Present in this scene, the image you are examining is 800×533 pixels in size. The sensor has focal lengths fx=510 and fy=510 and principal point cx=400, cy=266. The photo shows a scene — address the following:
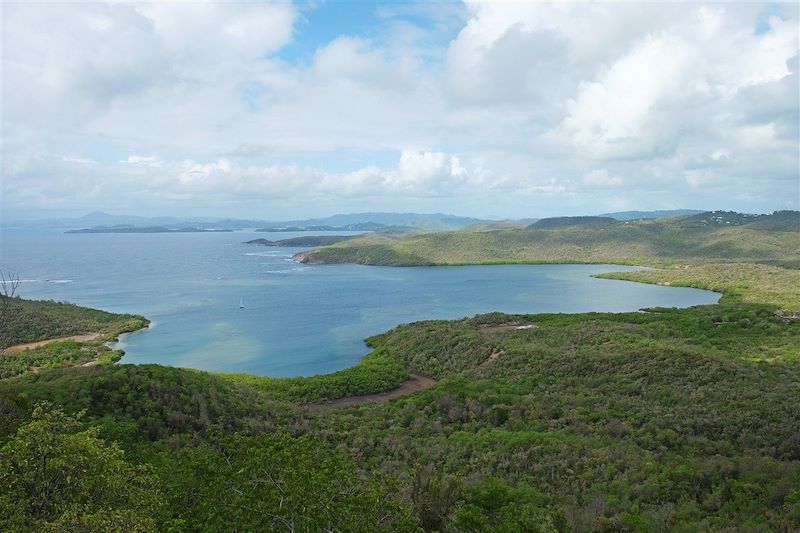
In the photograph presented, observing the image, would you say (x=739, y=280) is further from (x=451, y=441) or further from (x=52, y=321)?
(x=52, y=321)

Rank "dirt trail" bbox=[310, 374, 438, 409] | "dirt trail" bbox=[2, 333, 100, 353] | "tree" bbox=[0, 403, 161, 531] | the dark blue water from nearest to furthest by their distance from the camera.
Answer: "tree" bbox=[0, 403, 161, 531] < "dirt trail" bbox=[310, 374, 438, 409] < "dirt trail" bbox=[2, 333, 100, 353] < the dark blue water

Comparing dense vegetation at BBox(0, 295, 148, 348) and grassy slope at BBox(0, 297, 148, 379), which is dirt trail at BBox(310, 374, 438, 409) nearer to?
grassy slope at BBox(0, 297, 148, 379)

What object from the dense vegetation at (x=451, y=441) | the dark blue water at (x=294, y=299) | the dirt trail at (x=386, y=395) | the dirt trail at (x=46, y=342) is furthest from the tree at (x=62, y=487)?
the dirt trail at (x=46, y=342)

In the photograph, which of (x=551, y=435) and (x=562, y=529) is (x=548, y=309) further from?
(x=562, y=529)

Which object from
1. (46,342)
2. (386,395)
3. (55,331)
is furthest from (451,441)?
(55,331)

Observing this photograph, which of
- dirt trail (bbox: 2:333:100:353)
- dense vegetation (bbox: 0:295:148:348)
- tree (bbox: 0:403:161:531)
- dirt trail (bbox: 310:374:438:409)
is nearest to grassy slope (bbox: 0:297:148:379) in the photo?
dense vegetation (bbox: 0:295:148:348)

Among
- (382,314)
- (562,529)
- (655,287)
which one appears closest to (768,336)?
(562,529)

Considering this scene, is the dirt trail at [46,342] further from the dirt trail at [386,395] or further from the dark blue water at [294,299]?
the dirt trail at [386,395]
